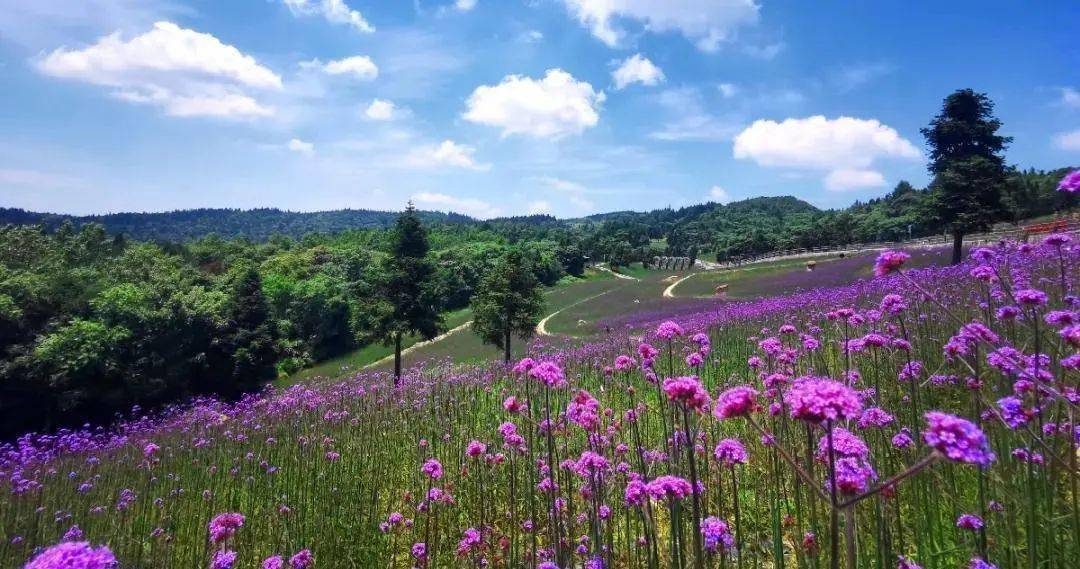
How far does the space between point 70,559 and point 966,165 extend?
36234 millimetres

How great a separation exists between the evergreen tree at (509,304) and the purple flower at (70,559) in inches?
876

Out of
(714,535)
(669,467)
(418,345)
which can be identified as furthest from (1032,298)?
(418,345)

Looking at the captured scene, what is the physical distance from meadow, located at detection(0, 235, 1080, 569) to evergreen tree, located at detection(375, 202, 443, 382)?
35.2ft

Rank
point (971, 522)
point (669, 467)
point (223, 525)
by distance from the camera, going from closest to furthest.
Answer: point (971, 522) → point (223, 525) → point (669, 467)

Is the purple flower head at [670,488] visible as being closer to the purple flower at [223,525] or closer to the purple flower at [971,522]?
the purple flower at [971,522]

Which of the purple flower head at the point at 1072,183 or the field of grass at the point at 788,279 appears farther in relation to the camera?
the field of grass at the point at 788,279

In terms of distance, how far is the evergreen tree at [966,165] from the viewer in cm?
2723

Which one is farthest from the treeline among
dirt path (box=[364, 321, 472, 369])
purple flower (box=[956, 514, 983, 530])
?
purple flower (box=[956, 514, 983, 530])

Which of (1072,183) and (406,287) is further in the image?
(406,287)

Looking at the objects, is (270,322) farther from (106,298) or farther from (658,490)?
(658,490)

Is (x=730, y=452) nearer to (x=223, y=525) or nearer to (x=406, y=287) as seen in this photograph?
(x=223, y=525)

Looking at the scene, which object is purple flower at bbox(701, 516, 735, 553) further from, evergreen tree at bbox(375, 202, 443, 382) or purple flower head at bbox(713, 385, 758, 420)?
evergreen tree at bbox(375, 202, 443, 382)

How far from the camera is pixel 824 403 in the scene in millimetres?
1637

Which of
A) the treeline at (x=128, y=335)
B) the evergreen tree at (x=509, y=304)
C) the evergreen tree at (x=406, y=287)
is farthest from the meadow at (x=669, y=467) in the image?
the treeline at (x=128, y=335)
